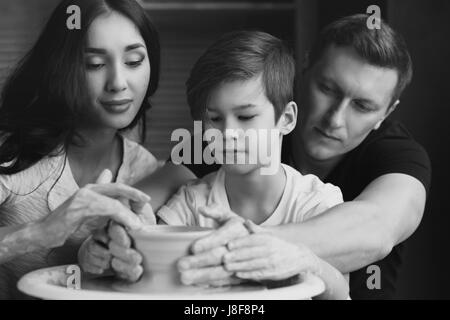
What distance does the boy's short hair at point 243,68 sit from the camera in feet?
3.98

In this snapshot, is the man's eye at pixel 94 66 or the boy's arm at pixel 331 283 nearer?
the boy's arm at pixel 331 283

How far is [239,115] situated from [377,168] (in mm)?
466

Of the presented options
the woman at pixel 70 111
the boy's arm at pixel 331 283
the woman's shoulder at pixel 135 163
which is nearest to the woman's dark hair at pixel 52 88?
the woman at pixel 70 111

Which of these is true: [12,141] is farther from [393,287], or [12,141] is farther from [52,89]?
[393,287]

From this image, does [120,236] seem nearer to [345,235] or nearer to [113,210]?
[113,210]

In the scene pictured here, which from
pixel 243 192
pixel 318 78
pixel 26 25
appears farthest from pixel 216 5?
pixel 243 192

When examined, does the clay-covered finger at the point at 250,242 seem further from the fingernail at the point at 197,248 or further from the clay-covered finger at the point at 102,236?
the clay-covered finger at the point at 102,236

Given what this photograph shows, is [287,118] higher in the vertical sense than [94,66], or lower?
lower

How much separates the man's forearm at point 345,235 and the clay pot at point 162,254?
0.19 m

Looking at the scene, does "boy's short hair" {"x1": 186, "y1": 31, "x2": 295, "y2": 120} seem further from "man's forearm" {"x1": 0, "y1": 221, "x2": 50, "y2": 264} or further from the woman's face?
"man's forearm" {"x1": 0, "y1": 221, "x2": 50, "y2": 264}

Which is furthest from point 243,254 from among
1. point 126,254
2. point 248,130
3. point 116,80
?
point 116,80

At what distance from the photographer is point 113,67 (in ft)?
4.50

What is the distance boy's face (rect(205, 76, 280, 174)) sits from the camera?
119 cm

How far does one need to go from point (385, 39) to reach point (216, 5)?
95.6 inches
